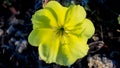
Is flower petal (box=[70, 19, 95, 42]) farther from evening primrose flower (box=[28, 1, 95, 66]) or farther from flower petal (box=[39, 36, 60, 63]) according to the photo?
flower petal (box=[39, 36, 60, 63])

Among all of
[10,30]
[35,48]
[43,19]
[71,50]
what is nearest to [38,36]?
[43,19]

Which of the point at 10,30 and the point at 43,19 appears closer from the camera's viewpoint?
the point at 43,19

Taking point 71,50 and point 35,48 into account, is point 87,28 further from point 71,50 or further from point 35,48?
point 35,48

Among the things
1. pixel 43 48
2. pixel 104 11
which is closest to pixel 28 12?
pixel 104 11

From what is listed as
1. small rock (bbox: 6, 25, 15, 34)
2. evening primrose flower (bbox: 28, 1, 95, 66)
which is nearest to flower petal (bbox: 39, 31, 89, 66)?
evening primrose flower (bbox: 28, 1, 95, 66)

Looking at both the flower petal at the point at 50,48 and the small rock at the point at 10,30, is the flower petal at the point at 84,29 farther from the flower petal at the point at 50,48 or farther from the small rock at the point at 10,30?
the small rock at the point at 10,30

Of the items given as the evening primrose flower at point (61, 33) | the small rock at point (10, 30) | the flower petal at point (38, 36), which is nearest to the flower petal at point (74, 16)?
the evening primrose flower at point (61, 33)
